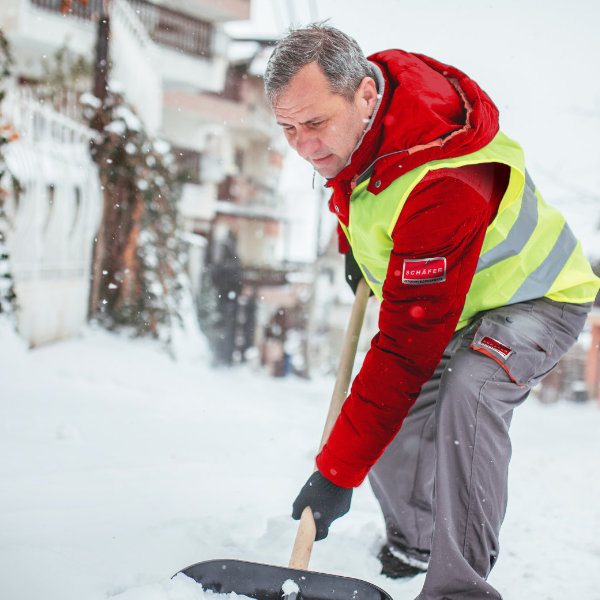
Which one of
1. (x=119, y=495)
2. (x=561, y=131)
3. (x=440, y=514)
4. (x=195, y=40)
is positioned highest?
(x=195, y=40)

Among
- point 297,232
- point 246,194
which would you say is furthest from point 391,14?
point 297,232

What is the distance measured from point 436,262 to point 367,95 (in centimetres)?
45

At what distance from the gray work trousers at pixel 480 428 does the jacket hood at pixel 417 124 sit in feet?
1.58

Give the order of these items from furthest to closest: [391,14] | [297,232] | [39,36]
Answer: [297,232] → [39,36] → [391,14]

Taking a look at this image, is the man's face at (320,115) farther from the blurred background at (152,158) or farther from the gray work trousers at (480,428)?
the gray work trousers at (480,428)

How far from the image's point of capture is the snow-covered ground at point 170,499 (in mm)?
1667

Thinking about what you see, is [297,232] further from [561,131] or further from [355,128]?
Result: [355,128]

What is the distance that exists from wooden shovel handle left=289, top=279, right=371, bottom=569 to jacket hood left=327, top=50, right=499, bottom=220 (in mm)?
514

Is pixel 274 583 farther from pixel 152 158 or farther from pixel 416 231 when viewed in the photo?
pixel 152 158

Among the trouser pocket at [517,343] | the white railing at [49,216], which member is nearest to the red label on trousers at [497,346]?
the trouser pocket at [517,343]

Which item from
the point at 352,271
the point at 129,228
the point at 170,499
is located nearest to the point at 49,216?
the point at 129,228

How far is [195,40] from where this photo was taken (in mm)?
14297

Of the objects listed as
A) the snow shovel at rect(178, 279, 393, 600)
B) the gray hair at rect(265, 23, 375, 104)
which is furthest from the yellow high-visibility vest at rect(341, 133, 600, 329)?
the snow shovel at rect(178, 279, 393, 600)

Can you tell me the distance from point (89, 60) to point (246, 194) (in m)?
12.3
